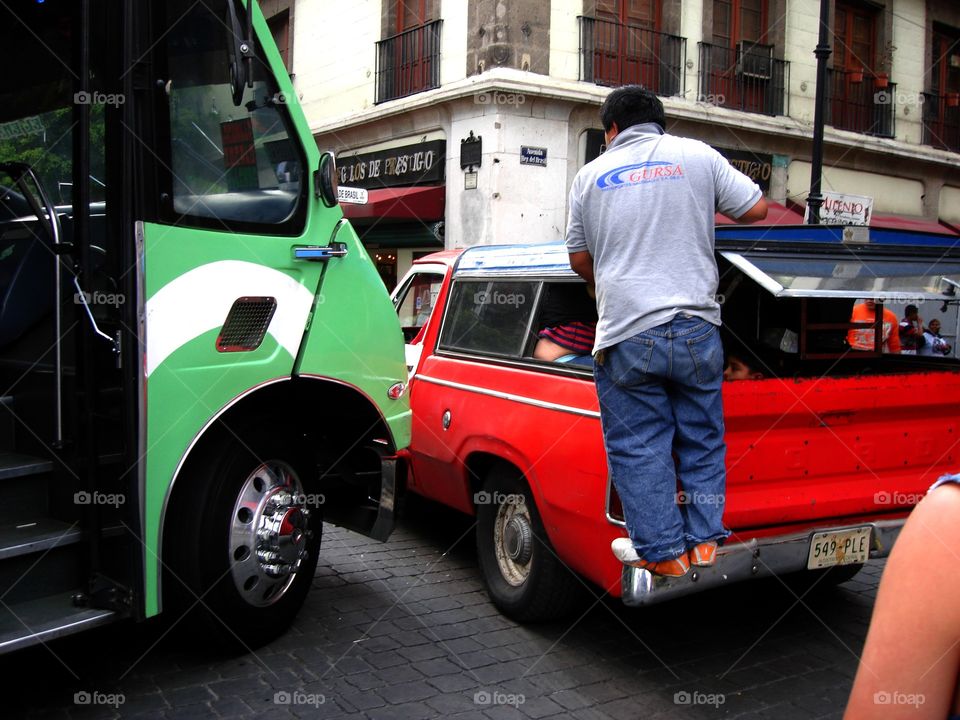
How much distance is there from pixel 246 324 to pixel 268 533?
96 centimetres

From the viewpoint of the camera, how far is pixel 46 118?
428 centimetres

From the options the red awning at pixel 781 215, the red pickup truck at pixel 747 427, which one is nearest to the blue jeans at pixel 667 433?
the red pickup truck at pixel 747 427

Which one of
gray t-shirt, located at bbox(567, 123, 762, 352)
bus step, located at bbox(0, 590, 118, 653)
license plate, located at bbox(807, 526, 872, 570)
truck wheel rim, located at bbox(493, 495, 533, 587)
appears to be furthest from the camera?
truck wheel rim, located at bbox(493, 495, 533, 587)

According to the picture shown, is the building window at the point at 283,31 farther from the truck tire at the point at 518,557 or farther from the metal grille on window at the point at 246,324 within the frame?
the metal grille on window at the point at 246,324

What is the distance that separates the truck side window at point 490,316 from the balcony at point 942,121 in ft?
Result: 58.0

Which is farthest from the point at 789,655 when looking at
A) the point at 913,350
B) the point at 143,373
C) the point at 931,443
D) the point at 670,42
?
the point at 670,42

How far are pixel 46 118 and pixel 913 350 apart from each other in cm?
1277

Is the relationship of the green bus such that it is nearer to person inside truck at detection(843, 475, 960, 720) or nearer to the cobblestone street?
the cobblestone street

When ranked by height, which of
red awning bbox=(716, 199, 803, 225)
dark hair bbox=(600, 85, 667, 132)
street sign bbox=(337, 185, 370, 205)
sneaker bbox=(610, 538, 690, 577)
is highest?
red awning bbox=(716, 199, 803, 225)

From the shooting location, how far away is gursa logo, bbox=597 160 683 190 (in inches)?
140

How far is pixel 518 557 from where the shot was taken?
4715 mm

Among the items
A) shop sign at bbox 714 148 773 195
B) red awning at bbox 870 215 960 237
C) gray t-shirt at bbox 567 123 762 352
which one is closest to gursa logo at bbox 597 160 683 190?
gray t-shirt at bbox 567 123 762 352

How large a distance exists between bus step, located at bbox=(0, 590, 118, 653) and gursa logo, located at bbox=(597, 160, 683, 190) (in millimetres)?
2573

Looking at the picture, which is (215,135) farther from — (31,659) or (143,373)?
(31,659)
